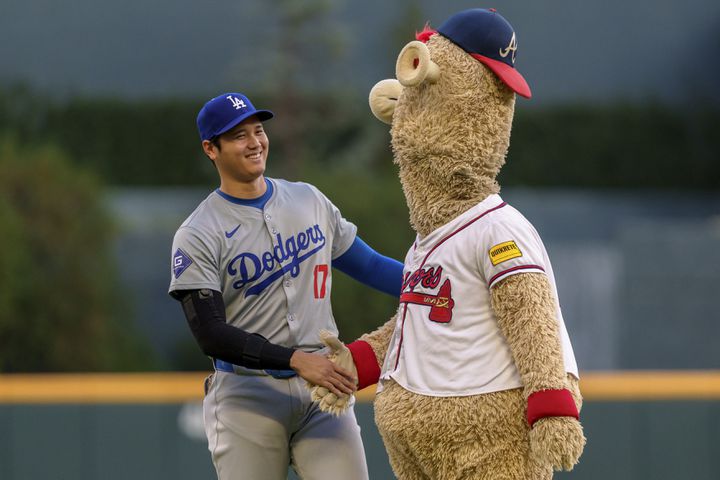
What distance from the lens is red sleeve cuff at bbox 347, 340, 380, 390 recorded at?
3.75 meters

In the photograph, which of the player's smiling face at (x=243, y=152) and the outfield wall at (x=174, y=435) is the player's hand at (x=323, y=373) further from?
the outfield wall at (x=174, y=435)

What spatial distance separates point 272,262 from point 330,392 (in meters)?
0.51

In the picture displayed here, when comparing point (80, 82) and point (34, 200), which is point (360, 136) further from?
point (34, 200)

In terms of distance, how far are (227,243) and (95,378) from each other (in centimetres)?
365

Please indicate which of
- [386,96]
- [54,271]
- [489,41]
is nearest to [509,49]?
[489,41]

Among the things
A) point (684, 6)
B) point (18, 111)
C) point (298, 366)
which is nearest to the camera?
point (298, 366)

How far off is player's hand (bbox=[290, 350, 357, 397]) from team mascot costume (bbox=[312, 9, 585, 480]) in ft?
0.15

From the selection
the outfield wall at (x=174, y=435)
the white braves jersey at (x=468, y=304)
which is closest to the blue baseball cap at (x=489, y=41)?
the white braves jersey at (x=468, y=304)

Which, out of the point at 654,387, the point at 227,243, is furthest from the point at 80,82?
the point at 227,243

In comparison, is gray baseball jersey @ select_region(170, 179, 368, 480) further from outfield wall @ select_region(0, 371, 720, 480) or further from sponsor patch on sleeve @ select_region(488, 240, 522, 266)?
outfield wall @ select_region(0, 371, 720, 480)

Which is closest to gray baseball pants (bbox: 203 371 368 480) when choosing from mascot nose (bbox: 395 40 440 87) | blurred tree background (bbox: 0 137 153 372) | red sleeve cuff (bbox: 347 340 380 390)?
red sleeve cuff (bbox: 347 340 380 390)

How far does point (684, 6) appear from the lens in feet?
59.8

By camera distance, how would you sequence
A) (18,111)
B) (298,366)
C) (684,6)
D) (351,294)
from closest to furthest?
1. (298,366)
2. (351,294)
3. (18,111)
4. (684,6)

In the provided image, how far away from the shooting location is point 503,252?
340 cm
